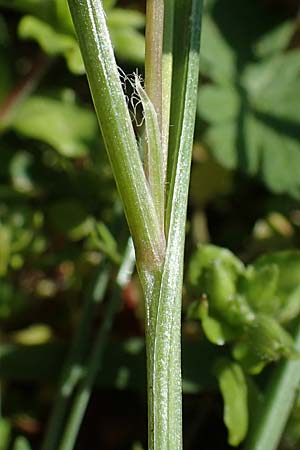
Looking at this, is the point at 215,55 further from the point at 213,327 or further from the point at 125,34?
the point at 213,327

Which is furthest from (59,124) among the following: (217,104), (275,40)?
(275,40)

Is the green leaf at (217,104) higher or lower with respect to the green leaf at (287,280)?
higher

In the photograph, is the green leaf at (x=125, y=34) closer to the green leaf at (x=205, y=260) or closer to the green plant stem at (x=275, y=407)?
the green leaf at (x=205, y=260)

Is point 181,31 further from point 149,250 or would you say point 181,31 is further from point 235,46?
point 235,46

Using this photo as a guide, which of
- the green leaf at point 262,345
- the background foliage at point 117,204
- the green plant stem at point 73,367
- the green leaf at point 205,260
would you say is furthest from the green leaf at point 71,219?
the green leaf at point 262,345

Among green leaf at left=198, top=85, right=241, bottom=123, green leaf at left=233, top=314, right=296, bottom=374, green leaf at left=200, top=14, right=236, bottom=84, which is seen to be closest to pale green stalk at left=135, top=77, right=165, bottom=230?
green leaf at left=233, top=314, right=296, bottom=374

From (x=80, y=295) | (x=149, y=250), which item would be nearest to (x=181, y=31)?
(x=149, y=250)

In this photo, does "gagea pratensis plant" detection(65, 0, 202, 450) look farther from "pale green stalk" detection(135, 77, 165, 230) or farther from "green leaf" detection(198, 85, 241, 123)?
"green leaf" detection(198, 85, 241, 123)
